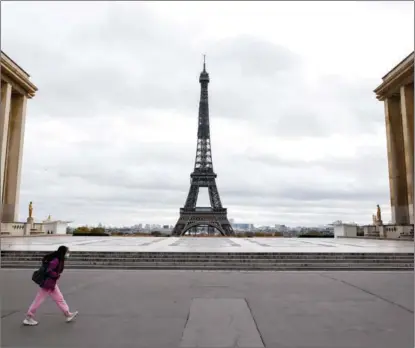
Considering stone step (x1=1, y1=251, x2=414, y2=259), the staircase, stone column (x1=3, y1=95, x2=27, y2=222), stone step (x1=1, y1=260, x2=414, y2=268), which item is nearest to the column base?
stone column (x1=3, y1=95, x2=27, y2=222)

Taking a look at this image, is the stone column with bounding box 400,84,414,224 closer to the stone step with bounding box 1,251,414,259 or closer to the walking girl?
the stone step with bounding box 1,251,414,259

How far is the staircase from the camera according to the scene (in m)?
12.9

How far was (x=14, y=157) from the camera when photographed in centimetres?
3612

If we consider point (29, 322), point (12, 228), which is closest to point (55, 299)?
point (29, 322)

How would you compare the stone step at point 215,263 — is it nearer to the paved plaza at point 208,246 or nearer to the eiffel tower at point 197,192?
the paved plaza at point 208,246

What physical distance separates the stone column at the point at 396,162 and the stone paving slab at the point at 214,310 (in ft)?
86.3

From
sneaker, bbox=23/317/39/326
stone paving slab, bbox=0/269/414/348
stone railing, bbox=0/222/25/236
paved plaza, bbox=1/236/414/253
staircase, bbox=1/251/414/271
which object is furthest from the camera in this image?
stone railing, bbox=0/222/25/236

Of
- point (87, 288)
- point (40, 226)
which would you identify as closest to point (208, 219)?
point (40, 226)

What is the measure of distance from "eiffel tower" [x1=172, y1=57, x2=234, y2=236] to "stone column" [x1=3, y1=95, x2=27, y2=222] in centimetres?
2935

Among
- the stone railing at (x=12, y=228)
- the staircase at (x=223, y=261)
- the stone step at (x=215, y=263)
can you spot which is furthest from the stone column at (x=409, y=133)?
the stone railing at (x=12, y=228)

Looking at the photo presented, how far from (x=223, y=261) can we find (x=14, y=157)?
101 ft

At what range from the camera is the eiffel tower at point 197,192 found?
61656 millimetres

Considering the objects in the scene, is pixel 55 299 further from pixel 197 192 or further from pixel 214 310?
pixel 197 192

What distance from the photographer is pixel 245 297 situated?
7.79m
